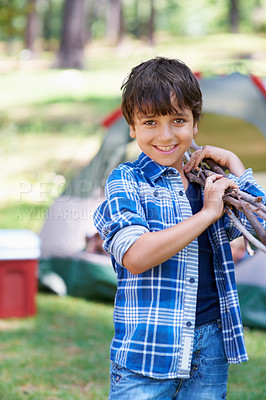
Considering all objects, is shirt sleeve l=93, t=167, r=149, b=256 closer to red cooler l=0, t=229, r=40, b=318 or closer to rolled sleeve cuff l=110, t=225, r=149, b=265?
rolled sleeve cuff l=110, t=225, r=149, b=265

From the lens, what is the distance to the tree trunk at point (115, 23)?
965 inches

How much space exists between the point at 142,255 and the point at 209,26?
115 feet

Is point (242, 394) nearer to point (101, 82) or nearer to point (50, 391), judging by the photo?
point (50, 391)

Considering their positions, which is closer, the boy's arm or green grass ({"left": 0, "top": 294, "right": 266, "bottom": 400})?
the boy's arm

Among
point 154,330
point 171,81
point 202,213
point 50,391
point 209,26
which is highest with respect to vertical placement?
point 209,26

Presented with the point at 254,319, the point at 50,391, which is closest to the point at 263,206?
the point at 50,391

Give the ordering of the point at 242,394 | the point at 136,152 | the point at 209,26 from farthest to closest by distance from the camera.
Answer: the point at 209,26, the point at 136,152, the point at 242,394

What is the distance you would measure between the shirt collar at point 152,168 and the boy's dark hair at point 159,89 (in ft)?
0.36

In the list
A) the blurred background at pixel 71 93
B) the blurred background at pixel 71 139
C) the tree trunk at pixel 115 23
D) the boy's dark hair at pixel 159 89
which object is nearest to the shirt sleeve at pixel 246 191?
the boy's dark hair at pixel 159 89

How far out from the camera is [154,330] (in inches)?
58.4

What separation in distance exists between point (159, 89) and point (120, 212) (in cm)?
34

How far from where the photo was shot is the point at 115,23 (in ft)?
83.8

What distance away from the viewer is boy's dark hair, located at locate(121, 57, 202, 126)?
4.99 feet
